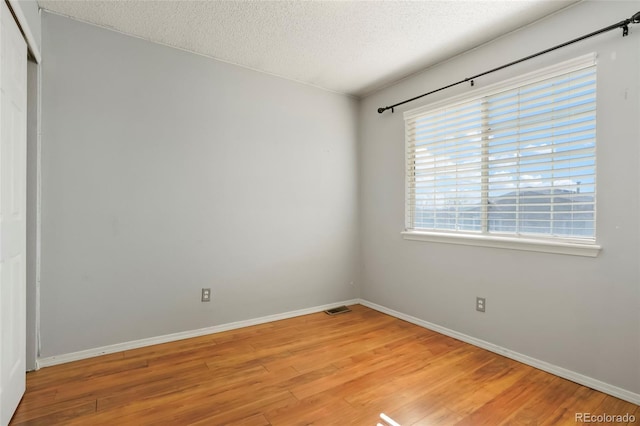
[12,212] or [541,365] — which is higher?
[12,212]

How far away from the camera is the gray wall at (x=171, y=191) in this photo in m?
2.29

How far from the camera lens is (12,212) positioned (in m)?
1.65

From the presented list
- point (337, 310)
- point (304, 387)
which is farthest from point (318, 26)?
point (337, 310)

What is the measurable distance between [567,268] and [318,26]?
97.1 inches

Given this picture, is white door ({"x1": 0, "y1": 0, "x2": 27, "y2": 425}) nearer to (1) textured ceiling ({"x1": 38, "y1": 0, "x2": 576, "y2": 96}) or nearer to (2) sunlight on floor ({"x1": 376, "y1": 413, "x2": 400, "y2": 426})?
(1) textured ceiling ({"x1": 38, "y1": 0, "x2": 576, "y2": 96})

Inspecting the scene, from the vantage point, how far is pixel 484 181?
8.71 feet

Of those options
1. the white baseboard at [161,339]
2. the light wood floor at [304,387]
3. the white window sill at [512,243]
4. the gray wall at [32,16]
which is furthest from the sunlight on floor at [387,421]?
the gray wall at [32,16]

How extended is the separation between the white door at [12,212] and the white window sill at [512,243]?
118 inches

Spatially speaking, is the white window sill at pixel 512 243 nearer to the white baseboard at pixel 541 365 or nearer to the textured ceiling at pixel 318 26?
the white baseboard at pixel 541 365

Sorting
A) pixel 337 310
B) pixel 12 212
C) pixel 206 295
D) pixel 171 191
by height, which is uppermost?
pixel 171 191

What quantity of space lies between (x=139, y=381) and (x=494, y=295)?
8.70ft

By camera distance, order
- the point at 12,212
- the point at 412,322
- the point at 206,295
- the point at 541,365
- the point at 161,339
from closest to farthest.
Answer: the point at 12,212 < the point at 541,365 < the point at 161,339 < the point at 206,295 < the point at 412,322

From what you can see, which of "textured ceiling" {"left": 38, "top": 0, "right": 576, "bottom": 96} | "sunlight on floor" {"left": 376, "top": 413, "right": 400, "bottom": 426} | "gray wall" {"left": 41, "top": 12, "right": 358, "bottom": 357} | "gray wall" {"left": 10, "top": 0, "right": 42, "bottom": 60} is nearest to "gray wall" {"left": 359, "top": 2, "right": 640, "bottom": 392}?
"textured ceiling" {"left": 38, "top": 0, "right": 576, "bottom": 96}

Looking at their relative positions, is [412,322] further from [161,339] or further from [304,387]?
[161,339]
